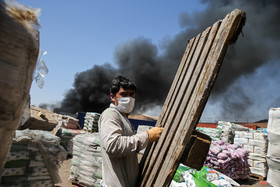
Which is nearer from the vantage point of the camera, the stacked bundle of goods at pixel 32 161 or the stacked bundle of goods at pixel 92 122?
the stacked bundle of goods at pixel 32 161

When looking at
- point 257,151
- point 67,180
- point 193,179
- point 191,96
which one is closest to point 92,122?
point 67,180

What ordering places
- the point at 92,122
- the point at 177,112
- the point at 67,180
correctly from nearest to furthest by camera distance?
1. the point at 177,112
2. the point at 67,180
3. the point at 92,122

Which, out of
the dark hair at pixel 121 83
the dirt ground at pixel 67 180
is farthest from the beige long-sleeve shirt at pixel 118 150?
the dirt ground at pixel 67 180

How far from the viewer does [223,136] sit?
34.1ft

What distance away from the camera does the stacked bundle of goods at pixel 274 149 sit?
12.5 ft

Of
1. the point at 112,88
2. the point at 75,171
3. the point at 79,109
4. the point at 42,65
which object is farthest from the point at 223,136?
the point at 79,109

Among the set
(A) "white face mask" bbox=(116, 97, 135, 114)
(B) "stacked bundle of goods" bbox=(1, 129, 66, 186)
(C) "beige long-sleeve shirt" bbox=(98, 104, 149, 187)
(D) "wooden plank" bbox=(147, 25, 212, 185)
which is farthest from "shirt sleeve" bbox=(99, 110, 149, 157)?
(B) "stacked bundle of goods" bbox=(1, 129, 66, 186)

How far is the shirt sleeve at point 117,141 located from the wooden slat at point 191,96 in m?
0.17

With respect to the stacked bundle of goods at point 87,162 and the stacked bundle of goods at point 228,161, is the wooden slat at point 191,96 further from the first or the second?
the stacked bundle of goods at point 228,161

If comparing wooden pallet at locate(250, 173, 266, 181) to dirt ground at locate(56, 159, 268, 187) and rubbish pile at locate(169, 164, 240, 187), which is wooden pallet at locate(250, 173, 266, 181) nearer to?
dirt ground at locate(56, 159, 268, 187)

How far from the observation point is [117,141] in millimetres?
1434

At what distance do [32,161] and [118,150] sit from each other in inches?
71.8

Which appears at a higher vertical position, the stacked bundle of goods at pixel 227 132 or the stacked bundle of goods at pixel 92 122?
the stacked bundle of goods at pixel 227 132

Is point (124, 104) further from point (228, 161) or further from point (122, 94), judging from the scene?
point (228, 161)
